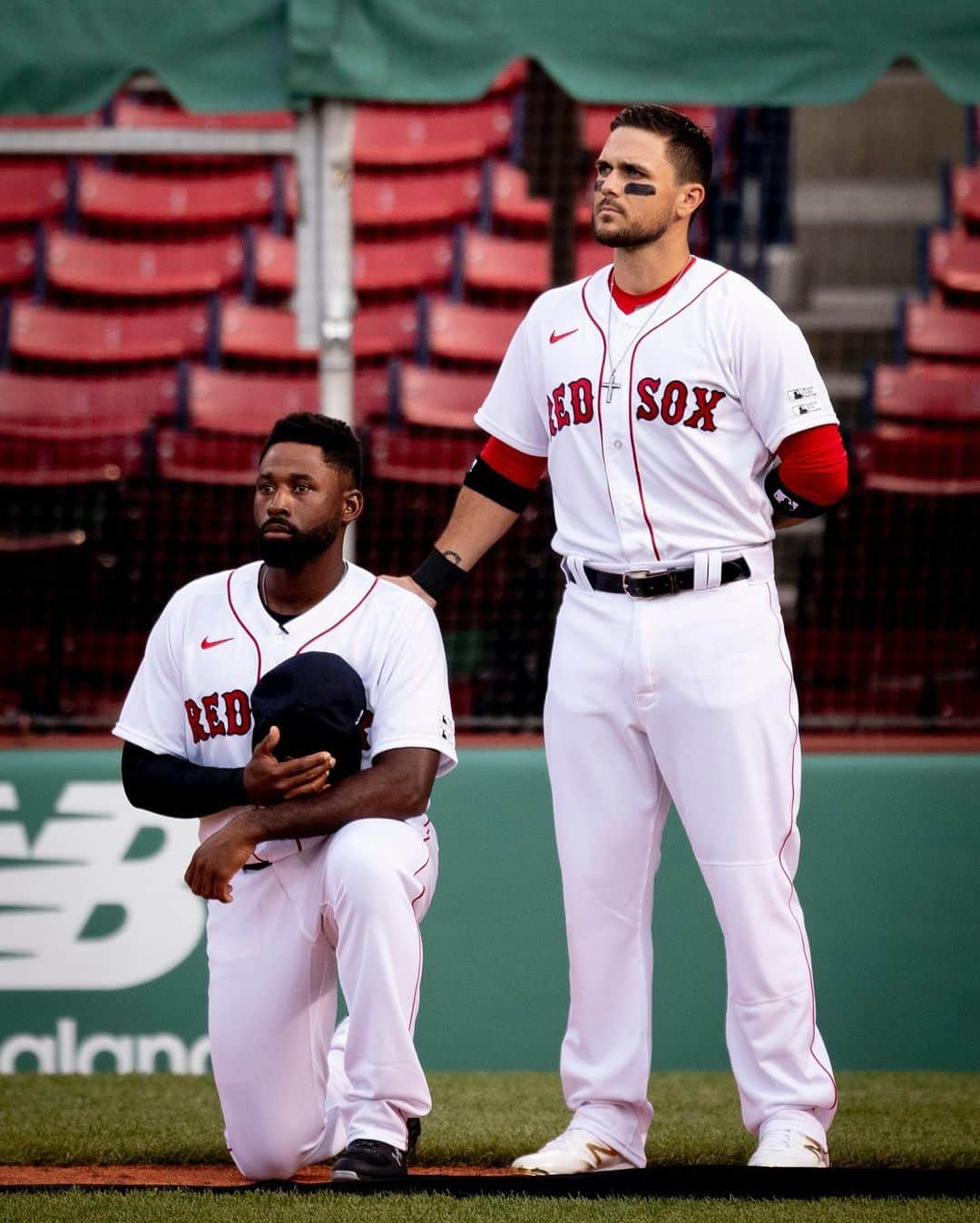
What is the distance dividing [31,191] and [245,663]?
5.69 meters

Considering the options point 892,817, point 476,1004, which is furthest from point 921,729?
point 476,1004

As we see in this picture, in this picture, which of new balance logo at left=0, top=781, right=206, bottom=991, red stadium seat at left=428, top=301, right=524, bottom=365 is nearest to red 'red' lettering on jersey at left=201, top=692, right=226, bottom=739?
new balance logo at left=0, top=781, right=206, bottom=991

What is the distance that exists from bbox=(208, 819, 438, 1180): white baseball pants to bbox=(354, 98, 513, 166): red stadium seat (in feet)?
18.5

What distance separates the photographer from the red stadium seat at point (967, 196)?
305 inches

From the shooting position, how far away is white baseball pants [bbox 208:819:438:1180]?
9.12 feet

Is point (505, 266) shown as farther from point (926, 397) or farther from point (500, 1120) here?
point (500, 1120)

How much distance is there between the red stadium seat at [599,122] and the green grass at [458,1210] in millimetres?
5995

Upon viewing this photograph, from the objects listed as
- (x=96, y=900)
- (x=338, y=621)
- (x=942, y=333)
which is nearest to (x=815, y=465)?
(x=338, y=621)

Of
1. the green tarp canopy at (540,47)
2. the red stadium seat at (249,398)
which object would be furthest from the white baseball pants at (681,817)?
the red stadium seat at (249,398)

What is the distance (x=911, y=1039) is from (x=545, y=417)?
1.99 m

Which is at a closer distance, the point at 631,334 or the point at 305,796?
the point at 305,796

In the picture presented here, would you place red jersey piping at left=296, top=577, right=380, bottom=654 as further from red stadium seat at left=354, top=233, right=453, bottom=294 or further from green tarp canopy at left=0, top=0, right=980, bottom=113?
red stadium seat at left=354, top=233, right=453, bottom=294

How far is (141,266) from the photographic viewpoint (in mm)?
7625

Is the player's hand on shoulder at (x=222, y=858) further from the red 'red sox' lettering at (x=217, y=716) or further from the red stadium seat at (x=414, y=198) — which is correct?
the red stadium seat at (x=414, y=198)
